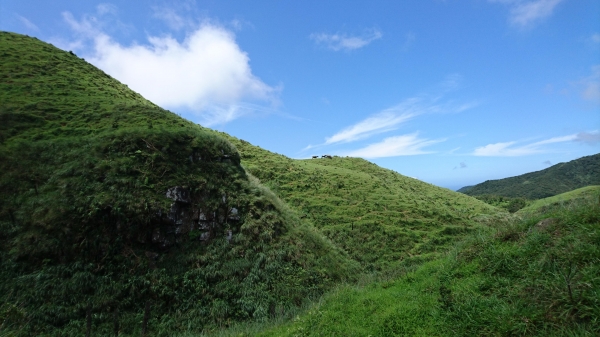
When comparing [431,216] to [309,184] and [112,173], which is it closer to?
[309,184]

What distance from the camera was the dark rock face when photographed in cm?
1597

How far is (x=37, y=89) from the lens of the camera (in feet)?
89.9

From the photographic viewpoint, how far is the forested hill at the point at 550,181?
398ft

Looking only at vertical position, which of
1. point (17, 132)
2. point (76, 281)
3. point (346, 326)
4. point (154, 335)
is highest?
point (17, 132)

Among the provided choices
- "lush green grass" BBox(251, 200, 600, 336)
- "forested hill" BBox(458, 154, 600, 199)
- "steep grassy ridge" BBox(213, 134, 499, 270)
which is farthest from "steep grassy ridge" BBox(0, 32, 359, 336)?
"forested hill" BBox(458, 154, 600, 199)

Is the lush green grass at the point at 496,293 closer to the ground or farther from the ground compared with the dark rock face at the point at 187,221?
closer to the ground

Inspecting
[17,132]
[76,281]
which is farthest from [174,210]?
[17,132]

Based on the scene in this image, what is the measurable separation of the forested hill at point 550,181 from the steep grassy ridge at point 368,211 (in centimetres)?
11156

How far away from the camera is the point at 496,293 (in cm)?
679

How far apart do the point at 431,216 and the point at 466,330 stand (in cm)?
2641

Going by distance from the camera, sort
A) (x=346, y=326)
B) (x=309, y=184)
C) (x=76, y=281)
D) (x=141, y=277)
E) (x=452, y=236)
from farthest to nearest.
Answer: (x=309, y=184)
(x=452, y=236)
(x=141, y=277)
(x=76, y=281)
(x=346, y=326)

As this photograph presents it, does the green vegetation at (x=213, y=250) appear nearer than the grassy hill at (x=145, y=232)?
Yes

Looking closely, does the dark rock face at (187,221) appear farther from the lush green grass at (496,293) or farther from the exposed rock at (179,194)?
the lush green grass at (496,293)

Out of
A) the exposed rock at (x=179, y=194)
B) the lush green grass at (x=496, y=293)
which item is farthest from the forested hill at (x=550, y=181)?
the exposed rock at (x=179, y=194)
